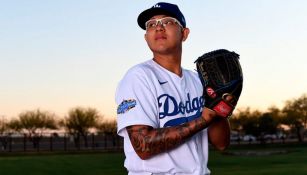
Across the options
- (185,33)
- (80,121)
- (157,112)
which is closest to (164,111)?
(157,112)

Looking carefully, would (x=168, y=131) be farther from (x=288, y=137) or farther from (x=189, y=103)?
(x=288, y=137)

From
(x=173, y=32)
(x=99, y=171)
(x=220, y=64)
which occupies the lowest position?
(x=99, y=171)

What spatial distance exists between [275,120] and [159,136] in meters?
88.0

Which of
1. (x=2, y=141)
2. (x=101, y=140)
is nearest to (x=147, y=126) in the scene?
(x=2, y=141)

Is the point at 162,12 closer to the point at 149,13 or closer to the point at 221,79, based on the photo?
the point at 149,13

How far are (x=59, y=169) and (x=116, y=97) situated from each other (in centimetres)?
1890

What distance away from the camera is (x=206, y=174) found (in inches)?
147

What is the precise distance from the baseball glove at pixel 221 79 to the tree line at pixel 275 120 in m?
77.4

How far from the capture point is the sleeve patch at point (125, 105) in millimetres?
3497

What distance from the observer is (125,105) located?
Answer: 354 centimetres

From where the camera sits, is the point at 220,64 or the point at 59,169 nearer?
the point at 220,64

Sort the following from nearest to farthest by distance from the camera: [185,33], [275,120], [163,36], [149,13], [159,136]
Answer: [159,136] → [163,36] → [149,13] → [185,33] → [275,120]

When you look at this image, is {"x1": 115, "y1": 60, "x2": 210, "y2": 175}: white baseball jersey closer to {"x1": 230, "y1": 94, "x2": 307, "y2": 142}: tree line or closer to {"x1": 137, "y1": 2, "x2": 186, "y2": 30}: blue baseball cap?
{"x1": 137, "y1": 2, "x2": 186, "y2": 30}: blue baseball cap

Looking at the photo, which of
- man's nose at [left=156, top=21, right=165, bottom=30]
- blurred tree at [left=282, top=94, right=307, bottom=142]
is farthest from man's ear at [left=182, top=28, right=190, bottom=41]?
blurred tree at [left=282, top=94, right=307, bottom=142]
